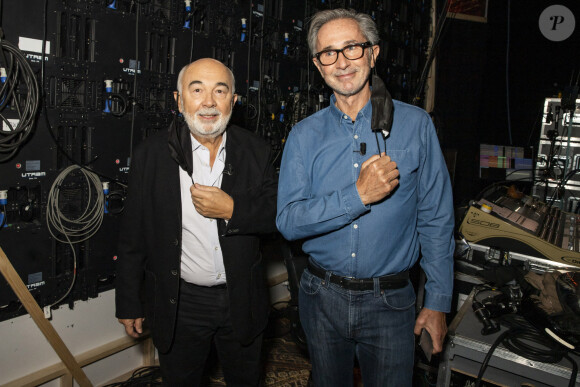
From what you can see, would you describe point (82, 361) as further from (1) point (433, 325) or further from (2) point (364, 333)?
(1) point (433, 325)

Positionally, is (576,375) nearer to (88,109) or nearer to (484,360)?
(484,360)

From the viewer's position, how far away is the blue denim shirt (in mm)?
1693

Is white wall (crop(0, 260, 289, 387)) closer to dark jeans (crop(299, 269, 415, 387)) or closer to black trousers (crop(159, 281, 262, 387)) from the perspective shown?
black trousers (crop(159, 281, 262, 387))

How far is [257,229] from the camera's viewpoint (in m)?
1.98

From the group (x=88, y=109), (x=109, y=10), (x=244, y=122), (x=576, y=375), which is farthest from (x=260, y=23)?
(x=576, y=375)

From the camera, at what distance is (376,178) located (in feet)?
5.02

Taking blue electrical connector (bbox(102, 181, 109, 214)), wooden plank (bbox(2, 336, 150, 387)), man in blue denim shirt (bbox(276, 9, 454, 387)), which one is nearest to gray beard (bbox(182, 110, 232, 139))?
man in blue denim shirt (bbox(276, 9, 454, 387))

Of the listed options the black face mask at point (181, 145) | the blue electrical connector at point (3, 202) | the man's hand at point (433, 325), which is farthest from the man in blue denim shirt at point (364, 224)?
the blue electrical connector at point (3, 202)

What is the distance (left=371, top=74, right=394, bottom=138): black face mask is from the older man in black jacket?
0.70 m

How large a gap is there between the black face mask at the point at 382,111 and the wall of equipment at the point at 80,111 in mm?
1858

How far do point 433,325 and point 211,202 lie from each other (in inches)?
43.9

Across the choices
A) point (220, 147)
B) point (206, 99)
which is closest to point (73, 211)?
point (220, 147)

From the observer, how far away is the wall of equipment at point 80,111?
2318 millimetres

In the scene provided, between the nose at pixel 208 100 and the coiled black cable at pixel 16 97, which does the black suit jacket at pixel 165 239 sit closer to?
the nose at pixel 208 100
